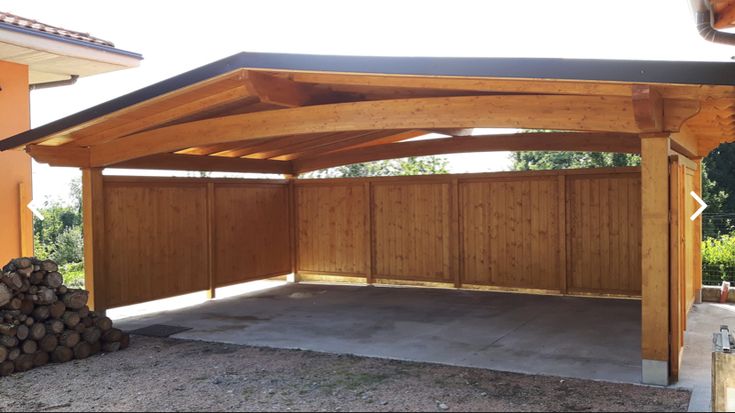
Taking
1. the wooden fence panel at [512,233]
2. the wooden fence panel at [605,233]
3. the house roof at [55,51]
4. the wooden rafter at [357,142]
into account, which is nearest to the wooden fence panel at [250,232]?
→ the wooden rafter at [357,142]

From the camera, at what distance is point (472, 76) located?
5031 mm

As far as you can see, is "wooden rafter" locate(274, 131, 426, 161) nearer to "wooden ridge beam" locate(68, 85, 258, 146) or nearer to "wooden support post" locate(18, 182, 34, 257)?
"wooden ridge beam" locate(68, 85, 258, 146)

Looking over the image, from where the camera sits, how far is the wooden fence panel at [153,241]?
29.1 ft

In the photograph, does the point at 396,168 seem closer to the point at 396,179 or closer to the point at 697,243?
the point at 396,179

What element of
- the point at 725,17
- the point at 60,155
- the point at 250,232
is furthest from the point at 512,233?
the point at 60,155

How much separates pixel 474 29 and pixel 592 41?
22.9 feet

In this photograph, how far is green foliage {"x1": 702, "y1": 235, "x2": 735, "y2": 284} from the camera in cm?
1030

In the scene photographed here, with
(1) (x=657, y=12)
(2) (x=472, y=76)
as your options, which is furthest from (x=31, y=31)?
(1) (x=657, y=12)

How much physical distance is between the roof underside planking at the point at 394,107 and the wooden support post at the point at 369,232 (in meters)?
1.67

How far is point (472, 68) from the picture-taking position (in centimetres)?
504

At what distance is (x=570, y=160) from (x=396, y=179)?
16.7 m

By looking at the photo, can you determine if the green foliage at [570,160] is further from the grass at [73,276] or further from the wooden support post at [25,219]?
the wooden support post at [25,219]

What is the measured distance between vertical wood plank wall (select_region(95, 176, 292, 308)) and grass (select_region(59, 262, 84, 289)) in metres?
3.20

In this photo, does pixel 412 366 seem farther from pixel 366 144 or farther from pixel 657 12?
pixel 657 12
